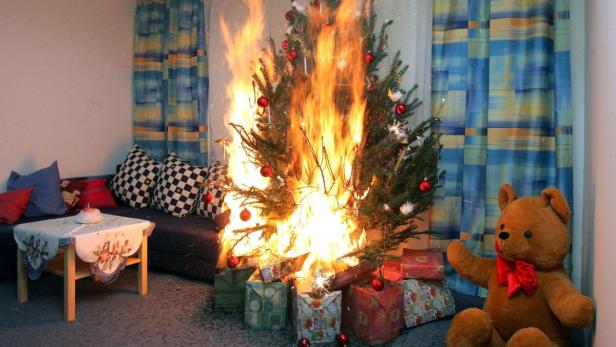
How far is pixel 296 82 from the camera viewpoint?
10.5 ft

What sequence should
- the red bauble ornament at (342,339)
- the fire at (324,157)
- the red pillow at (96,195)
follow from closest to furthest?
the red bauble ornament at (342,339), the fire at (324,157), the red pillow at (96,195)

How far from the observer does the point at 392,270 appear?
119 inches

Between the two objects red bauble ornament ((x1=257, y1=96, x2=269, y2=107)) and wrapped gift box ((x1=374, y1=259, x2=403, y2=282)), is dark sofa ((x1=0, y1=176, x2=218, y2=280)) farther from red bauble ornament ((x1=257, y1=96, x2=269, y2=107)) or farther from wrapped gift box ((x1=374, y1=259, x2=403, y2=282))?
wrapped gift box ((x1=374, y1=259, x2=403, y2=282))

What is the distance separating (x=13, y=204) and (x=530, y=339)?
3.36m

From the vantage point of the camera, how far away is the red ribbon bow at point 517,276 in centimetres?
233

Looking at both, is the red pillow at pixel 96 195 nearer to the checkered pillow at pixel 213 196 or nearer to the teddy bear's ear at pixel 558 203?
the checkered pillow at pixel 213 196

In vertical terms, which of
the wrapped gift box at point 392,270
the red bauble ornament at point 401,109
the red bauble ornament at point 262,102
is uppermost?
the red bauble ornament at point 262,102

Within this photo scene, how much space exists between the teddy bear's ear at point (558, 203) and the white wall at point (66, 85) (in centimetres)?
369

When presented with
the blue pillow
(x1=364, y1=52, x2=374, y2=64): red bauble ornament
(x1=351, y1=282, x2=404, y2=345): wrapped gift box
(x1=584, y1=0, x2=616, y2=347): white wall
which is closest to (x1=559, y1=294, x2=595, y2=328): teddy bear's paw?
(x1=584, y1=0, x2=616, y2=347): white wall

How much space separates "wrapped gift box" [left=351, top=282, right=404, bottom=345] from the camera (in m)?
2.61

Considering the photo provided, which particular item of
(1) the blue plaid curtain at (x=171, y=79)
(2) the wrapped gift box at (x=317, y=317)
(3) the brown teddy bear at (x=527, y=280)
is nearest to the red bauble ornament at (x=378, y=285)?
(2) the wrapped gift box at (x=317, y=317)

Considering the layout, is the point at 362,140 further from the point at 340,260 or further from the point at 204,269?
the point at 204,269

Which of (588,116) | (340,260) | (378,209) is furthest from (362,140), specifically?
(588,116)

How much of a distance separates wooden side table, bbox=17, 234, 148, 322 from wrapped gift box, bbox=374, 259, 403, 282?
1.45m
